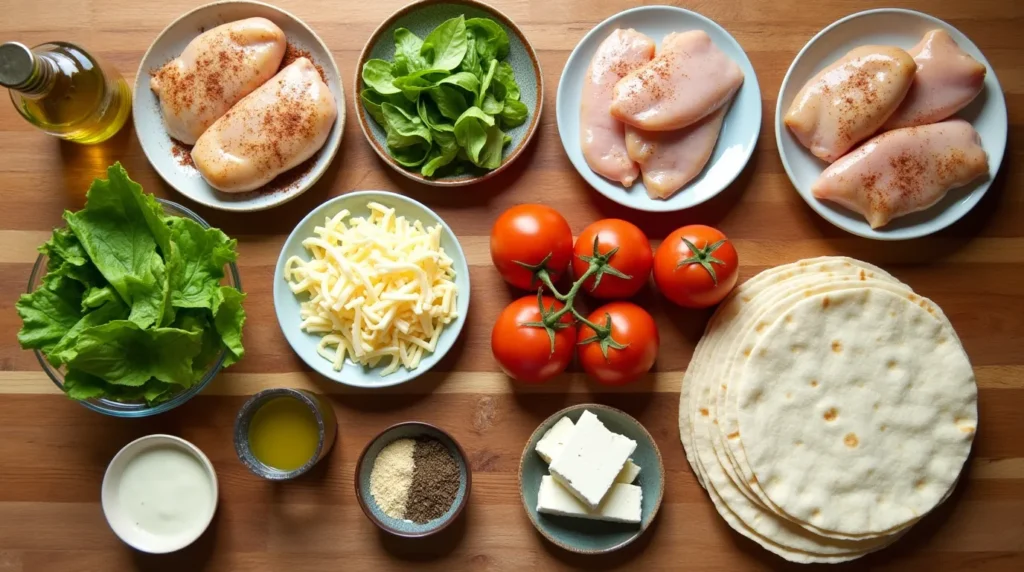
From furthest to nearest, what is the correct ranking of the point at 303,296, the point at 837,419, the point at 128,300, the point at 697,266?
the point at 303,296, the point at 837,419, the point at 697,266, the point at 128,300

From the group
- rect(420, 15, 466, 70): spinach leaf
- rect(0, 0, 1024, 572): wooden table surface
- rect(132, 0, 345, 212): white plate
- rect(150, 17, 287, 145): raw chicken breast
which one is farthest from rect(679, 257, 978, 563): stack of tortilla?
rect(150, 17, 287, 145): raw chicken breast

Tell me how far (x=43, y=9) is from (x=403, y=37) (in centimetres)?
111

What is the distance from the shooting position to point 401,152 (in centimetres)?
214

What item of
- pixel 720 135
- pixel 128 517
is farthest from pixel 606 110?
pixel 128 517

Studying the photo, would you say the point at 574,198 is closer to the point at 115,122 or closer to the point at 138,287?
the point at 138,287

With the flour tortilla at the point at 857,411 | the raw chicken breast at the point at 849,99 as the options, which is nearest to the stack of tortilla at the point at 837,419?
the flour tortilla at the point at 857,411

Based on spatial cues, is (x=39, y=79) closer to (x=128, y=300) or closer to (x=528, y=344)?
(x=128, y=300)

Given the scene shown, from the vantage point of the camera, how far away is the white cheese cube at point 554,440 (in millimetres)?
2004

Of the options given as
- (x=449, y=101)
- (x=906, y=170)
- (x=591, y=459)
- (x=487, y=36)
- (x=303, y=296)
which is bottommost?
(x=591, y=459)

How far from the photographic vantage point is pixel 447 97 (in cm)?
205

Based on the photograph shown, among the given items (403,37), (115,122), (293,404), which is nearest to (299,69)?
(403,37)

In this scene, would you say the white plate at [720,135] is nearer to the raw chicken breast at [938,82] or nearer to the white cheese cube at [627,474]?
the raw chicken breast at [938,82]

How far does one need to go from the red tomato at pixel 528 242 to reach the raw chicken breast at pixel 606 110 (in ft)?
0.73

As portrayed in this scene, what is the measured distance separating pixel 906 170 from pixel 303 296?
171 cm
